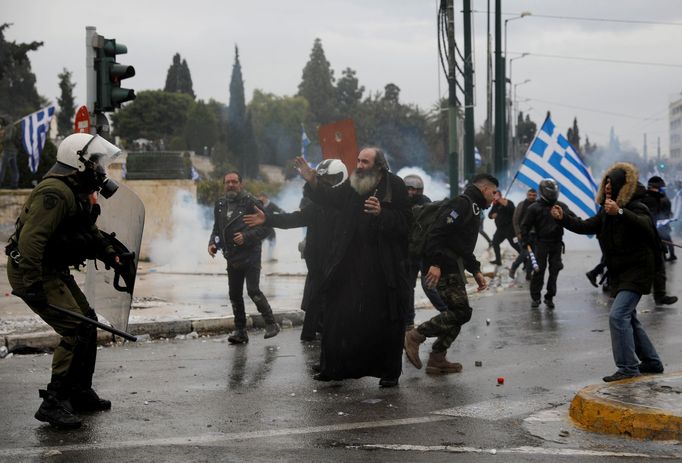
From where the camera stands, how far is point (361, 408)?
275 inches

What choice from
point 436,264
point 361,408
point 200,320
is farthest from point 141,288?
point 361,408

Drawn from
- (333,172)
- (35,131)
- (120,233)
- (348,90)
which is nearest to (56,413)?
(120,233)

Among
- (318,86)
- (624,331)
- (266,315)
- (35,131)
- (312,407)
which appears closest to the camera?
(312,407)

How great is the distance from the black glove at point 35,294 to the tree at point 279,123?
4385 inches

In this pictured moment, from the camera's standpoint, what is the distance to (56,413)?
6254 mm

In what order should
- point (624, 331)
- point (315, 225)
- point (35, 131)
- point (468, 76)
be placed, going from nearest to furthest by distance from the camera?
point (624, 331) < point (315, 225) < point (35, 131) < point (468, 76)

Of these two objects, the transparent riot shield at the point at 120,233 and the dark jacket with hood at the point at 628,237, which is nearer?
the transparent riot shield at the point at 120,233

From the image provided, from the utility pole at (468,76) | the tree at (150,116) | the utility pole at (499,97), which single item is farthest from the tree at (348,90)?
the utility pole at (468,76)

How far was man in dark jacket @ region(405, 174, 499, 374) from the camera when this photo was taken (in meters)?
8.53

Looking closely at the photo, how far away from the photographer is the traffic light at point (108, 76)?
10312 millimetres

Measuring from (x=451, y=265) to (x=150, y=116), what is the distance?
294 feet

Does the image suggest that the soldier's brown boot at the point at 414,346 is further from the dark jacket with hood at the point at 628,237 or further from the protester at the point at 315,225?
the dark jacket with hood at the point at 628,237

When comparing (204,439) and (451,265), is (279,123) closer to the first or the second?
(451,265)

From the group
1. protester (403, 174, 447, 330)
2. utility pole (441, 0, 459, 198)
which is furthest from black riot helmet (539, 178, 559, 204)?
utility pole (441, 0, 459, 198)
